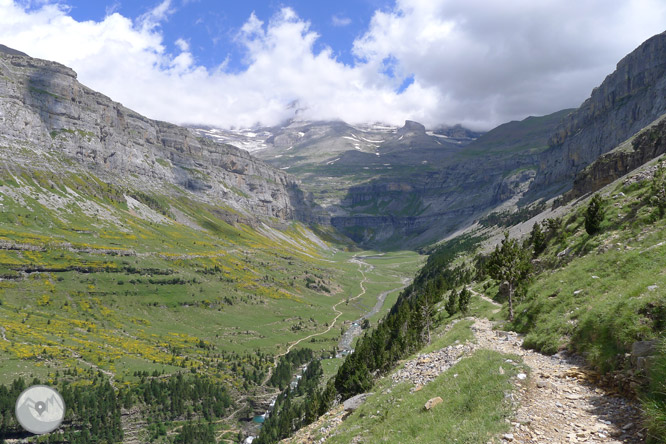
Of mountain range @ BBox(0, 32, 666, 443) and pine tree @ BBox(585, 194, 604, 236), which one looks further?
pine tree @ BBox(585, 194, 604, 236)

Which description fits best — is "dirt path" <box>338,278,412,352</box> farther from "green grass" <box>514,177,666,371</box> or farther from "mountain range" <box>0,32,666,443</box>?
"green grass" <box>514,177,666,371</box>

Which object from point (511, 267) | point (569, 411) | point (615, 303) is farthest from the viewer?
point (511, 267)

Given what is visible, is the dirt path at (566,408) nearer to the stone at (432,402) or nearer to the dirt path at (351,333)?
the stone at (432,402)

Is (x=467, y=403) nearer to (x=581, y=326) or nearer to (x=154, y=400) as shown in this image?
(x=581, y=326)

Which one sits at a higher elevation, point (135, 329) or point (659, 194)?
point (659, 194)

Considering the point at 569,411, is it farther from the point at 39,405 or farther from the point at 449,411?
the point at 39,405

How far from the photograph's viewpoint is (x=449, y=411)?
14.5 m

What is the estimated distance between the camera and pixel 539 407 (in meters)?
12.3

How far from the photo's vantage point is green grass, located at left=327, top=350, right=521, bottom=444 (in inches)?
475

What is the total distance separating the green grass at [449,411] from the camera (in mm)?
12055

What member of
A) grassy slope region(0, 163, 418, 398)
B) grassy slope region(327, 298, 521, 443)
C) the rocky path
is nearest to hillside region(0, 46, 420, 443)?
grassy slope region(0, 163, 418, 398)

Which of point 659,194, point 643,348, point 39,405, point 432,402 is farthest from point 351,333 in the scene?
point 643,348

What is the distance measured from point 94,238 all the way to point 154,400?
127784 mm

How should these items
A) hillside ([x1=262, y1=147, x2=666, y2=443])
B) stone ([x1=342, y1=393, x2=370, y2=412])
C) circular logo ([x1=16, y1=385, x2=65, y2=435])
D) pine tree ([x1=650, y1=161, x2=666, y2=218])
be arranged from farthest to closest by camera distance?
1. circular logo ([x1=16, y1=385, x2=65, y2=435])
2. pine tree ([x1=650, y1=161, x2=666, y2=218])
3. stone ([x1=342, y1=393, x2=370, y2=412])
4. hillside ([x1=262, y1=147, x2=666, y2=443])
